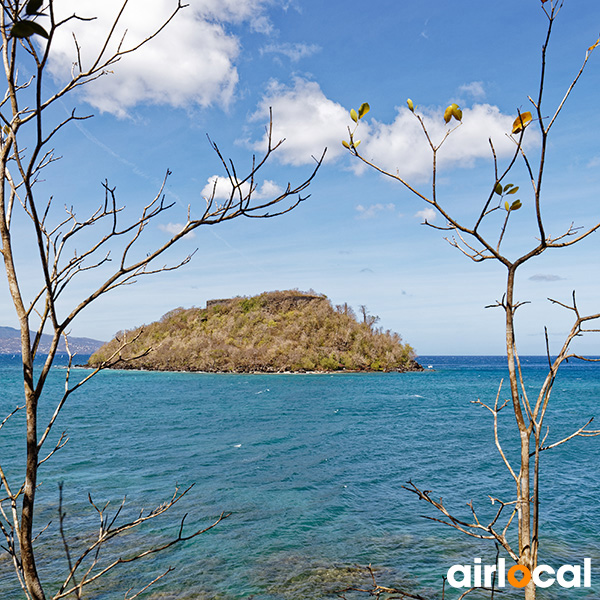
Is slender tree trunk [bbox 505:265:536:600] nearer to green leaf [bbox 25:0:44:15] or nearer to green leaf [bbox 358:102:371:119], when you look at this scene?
green leaf [bbox 358:102:371:119]

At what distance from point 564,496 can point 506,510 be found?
72.9 inches

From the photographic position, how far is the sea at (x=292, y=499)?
368 inches

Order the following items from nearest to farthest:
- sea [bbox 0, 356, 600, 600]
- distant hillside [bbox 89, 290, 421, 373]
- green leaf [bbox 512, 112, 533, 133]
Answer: green leaf [bbox 512, 112, 533, 133]
sea [bbox 0, 356, 600, 600]
distant hillside [bbox 89, 290, 421, 373]

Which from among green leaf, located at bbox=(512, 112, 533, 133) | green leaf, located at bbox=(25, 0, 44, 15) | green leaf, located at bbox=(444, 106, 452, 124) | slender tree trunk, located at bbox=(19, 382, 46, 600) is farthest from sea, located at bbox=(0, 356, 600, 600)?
green leaf, located at bbox=(512, 112, 533, 133)

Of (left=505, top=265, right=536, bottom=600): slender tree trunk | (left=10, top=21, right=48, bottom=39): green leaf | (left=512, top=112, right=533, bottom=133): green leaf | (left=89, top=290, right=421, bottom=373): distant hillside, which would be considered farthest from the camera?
(left=89, top=290, right=421, bottom=373): distant hillside

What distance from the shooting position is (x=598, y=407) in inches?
1532

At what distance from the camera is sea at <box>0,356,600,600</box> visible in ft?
30.6

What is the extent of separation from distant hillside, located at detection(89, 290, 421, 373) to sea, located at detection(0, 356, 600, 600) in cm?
5304

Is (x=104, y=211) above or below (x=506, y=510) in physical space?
above

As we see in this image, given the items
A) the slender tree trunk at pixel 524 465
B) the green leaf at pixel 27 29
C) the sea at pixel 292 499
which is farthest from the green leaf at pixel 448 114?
the sea at pixel 292 499

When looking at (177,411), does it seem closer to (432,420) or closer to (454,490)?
(432,420)

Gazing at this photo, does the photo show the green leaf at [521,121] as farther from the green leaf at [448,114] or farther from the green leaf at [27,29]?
the green leaf at [27,29]

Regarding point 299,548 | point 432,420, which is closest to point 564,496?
point 299,548

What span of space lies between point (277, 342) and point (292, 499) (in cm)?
7437
